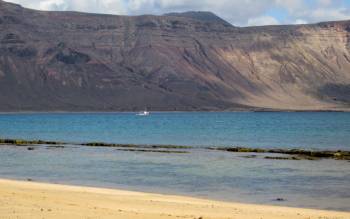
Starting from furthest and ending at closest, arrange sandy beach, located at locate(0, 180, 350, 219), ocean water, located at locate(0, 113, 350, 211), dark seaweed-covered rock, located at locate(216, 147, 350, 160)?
1. dark seaweed-covered rock, located at locate(216, 147, 350, 160)
2. ocean water, located at locate(0, 113, 350, 211)
3. sandy beach, located at locate(0, 180, 350, 219)

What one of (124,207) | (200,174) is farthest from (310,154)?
(124,207)

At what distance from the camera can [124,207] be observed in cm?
2292

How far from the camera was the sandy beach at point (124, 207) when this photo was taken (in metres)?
20.1

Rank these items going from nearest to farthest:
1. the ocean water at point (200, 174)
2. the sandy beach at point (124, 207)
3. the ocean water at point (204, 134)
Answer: the sandy beach at point (124, 207) < the ocean water at point (200, 174) < the ocean water at point (204, 134)

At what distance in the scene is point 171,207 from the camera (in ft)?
77.5

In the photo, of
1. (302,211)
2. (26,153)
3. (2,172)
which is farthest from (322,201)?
(26,153)

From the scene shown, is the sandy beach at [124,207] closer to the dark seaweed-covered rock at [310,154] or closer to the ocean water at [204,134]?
the dark seaweed-covered rock at [310,154]

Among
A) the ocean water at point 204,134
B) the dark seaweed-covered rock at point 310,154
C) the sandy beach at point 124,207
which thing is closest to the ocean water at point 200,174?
the dark seaweed-covered rock at point 310,154

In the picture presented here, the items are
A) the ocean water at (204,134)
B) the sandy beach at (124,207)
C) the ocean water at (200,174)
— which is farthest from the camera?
the ocean water at (204,134)

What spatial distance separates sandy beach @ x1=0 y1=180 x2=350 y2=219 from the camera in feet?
66.1

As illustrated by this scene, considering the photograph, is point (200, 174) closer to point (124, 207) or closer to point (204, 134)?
point (124, 207)

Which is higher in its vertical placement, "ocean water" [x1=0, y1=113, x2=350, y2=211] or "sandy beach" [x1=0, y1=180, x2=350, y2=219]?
"sandy beach" [x1=0, y1=180, x2=350, y2=219]

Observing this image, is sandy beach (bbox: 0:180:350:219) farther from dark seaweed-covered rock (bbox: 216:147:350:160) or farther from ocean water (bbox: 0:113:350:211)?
dark seaweed-covered rock (bbox: 216:147:350:160)

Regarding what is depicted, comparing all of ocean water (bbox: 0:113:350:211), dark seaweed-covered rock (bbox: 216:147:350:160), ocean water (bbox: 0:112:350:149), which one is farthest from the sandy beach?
ocean water (bbox: 0:112:350:149)
